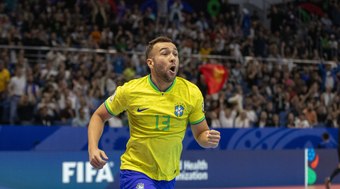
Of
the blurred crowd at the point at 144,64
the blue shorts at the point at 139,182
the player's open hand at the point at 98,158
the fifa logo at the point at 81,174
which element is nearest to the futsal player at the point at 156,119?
the blue shorts at the point at 139,182

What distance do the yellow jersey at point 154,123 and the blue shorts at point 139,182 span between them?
0.15 ft

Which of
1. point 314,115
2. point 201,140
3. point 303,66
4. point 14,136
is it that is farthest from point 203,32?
point 201,140

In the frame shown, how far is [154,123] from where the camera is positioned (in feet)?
18.0

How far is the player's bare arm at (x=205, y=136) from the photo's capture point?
5.32 meters

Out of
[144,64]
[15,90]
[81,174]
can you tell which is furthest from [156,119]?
[144,64]

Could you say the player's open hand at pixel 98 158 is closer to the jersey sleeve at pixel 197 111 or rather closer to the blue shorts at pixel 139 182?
the blue shorts at pixel 139 182

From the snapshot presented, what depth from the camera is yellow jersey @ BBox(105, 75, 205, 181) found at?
A: 17.9 ft

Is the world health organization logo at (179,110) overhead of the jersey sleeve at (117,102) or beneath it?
beneath

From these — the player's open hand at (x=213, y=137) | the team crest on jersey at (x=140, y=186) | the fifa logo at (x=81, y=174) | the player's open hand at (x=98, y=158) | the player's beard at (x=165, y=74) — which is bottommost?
the fifa logo at (x=81, y=174)

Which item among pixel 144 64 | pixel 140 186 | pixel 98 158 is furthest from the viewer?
pixel 144 64

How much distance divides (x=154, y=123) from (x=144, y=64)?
1265cm

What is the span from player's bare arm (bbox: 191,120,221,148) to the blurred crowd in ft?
31.1

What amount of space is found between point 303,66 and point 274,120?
4922 millimetres

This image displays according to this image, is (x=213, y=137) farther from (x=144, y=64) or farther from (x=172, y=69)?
(x=144, y=64)
